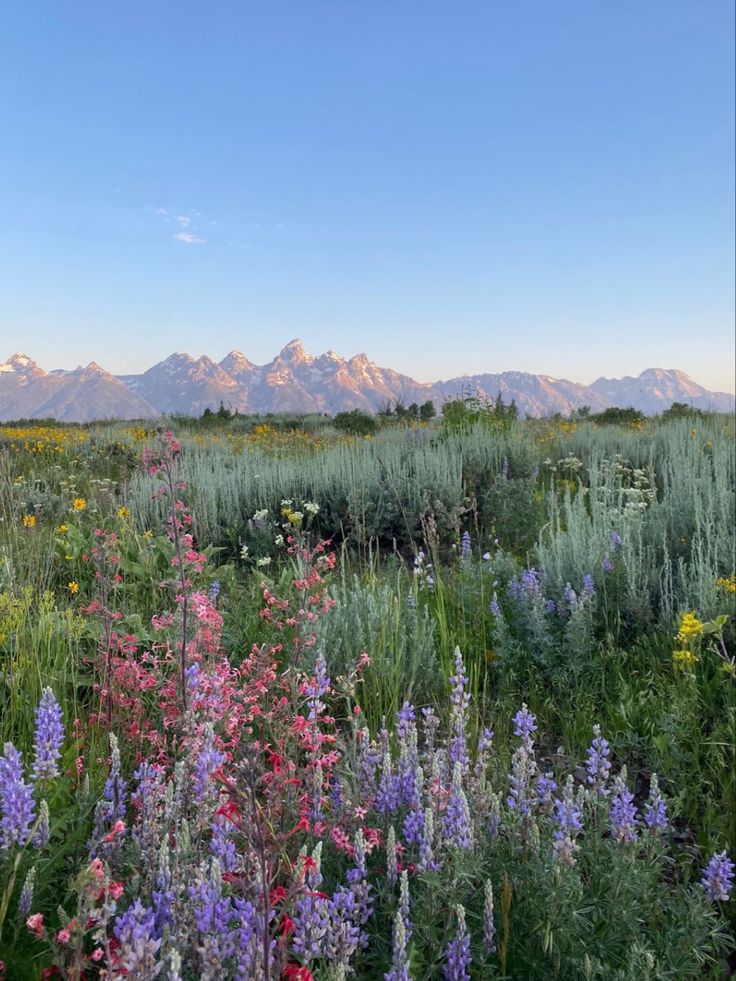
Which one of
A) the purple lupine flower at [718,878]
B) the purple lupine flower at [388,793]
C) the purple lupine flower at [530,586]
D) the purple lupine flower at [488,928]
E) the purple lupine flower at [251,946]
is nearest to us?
the purple lupine flower at [251,946]

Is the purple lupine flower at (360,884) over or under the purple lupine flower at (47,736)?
under

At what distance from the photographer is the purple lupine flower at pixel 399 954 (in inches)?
38.6

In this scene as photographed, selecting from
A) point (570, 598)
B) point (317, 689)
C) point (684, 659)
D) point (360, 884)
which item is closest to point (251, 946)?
point (360, 884)

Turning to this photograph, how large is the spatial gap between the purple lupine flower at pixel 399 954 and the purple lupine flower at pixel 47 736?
790 mm

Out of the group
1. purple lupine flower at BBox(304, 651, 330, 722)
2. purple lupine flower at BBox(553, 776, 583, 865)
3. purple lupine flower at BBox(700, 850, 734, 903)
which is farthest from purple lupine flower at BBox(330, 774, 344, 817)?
purple lupine flower at BBox(700, 850, 734, 903)

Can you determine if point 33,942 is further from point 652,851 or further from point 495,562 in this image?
point 495,562

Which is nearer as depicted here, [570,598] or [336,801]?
[336,801]

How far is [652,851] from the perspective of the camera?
1579mm

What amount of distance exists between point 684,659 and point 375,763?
58.7 inches

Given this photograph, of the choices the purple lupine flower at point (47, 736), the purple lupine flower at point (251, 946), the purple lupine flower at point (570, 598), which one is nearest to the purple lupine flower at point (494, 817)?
the purple lupine flower at point (251, 946)

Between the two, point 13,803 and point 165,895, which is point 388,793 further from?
point 13,803

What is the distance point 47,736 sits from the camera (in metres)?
1.41

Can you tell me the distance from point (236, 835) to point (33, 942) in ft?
A: 1.50

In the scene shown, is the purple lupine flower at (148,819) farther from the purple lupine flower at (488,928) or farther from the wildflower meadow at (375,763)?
the purple lupine flower at (488,928)
